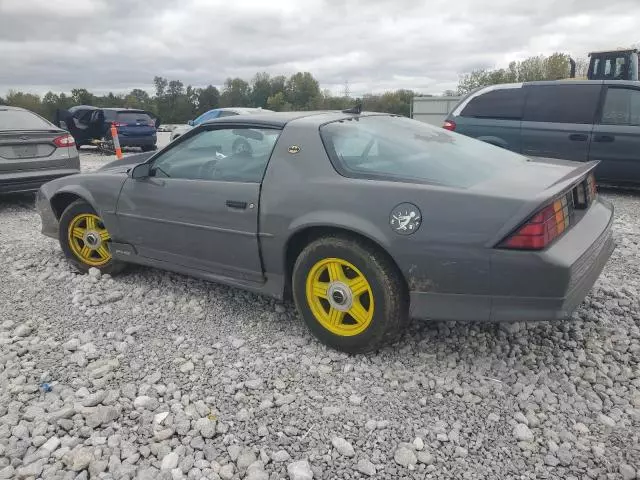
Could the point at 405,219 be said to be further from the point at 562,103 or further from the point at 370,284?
the point at 562,103

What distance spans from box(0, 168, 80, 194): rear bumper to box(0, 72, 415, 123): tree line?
4251 cm

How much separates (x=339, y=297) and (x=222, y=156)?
4.29ft

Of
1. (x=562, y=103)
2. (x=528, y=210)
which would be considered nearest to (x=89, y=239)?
(x=528, y=210)

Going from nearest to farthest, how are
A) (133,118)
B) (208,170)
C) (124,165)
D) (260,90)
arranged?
(208,170) < (124,165) < (133,118) < (260,90)

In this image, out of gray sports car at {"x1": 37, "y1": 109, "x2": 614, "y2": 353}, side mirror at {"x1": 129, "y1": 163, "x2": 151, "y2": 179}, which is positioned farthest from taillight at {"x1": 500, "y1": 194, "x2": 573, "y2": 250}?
side mirror at {"x1": 129, "y1": 163, "x2": 151, "y2": 179}

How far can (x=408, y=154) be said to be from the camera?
9.40 feet

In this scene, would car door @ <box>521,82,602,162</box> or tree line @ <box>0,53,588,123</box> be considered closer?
car door @ <box>521,82,602,162</box>

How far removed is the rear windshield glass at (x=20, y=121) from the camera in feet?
22.2

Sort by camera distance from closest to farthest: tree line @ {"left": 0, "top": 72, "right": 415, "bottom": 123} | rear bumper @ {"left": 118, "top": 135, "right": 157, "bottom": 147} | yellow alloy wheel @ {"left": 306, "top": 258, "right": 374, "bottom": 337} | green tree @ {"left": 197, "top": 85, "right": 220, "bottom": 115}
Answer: yellow alloy wheel @ {"left": 306, "top": 258, "right": 374, "bottom": 337} < rear bumper @ {"left": 118, "top": 135, "right": 157, "bottom": 147} < tree line @ {"left": 0, "top": 72, "right": 415, "bottom": 123} < green tree @ {"left": 197, "top": 85, "right": 220, "bottom": 115}

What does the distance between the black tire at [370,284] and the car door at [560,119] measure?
5017 millimetres

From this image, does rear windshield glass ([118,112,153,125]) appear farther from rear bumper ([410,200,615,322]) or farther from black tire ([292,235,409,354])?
rear bumper ([410,200,615,322])

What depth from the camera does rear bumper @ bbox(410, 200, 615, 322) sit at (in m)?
2.24

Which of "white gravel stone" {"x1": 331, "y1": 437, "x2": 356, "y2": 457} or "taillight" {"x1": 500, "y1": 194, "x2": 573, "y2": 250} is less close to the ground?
"taillight" {"x1": 500, "y1": 194, "x2": 573, "y2": 250}

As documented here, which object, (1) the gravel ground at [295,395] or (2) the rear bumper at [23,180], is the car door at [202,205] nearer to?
(1) the gravel ground at [295,395]
